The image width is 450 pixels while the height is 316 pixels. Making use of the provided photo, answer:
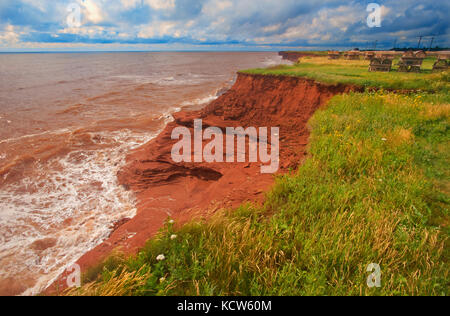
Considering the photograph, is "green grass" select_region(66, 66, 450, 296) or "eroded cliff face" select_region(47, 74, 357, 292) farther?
"eroded cliff face" select_region(47, 74, 357, 292)

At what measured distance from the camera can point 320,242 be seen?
290 centimetres

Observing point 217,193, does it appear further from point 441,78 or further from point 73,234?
point 441,78

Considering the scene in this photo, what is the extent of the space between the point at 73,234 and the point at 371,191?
6.98 metres

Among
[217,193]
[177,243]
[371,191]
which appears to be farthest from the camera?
[217,193]

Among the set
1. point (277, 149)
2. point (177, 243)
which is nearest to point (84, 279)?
point (177, 243)

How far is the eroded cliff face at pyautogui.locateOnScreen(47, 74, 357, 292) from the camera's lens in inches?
189

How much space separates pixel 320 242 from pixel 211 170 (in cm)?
540

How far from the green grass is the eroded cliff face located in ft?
2.61

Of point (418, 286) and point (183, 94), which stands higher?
point (183, 94)

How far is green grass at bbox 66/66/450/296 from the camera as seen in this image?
7.94 ft

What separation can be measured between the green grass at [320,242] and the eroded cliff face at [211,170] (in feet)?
2.61

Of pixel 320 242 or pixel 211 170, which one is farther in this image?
pixel 211 170
